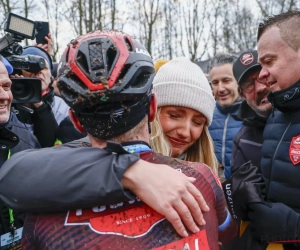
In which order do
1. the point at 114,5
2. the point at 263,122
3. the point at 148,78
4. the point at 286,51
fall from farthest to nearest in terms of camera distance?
the point at 114,5 → the point at 263,122 → the point at 286,51 → the point at 148,78

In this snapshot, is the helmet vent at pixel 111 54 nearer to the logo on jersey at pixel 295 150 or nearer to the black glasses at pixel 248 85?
the logo on jersey at pixel 295 150

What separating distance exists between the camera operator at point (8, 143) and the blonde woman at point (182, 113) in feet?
2.73

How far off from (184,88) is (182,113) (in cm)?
15

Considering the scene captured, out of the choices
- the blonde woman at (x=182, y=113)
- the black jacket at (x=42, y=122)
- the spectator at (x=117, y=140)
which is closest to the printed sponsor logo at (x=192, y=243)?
the spectator at (x=117, y=140)

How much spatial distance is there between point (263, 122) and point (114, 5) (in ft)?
53.8

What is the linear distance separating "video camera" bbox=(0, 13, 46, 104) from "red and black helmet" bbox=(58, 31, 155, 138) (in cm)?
159

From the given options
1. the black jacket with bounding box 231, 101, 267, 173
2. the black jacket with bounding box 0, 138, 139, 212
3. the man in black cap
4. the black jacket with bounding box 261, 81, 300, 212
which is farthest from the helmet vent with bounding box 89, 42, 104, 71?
the black jacket with bounding box 231, 101, 267, 173

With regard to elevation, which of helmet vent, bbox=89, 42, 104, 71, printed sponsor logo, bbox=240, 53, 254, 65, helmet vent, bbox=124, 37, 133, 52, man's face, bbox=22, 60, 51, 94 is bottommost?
man's face, bbox=22, 60, 51, 94

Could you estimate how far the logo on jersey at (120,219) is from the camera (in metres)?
1.16

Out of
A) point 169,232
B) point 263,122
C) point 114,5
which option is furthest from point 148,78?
point 114,5

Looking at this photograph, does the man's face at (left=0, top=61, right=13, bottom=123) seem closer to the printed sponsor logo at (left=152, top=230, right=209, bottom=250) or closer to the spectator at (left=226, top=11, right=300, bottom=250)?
the spectator at (left=226, top=11, right=300, bottom=250)

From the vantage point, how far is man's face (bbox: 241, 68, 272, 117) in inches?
107

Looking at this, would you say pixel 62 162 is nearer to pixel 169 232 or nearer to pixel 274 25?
pixel 169 232

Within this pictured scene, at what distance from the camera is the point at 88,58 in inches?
48.3
